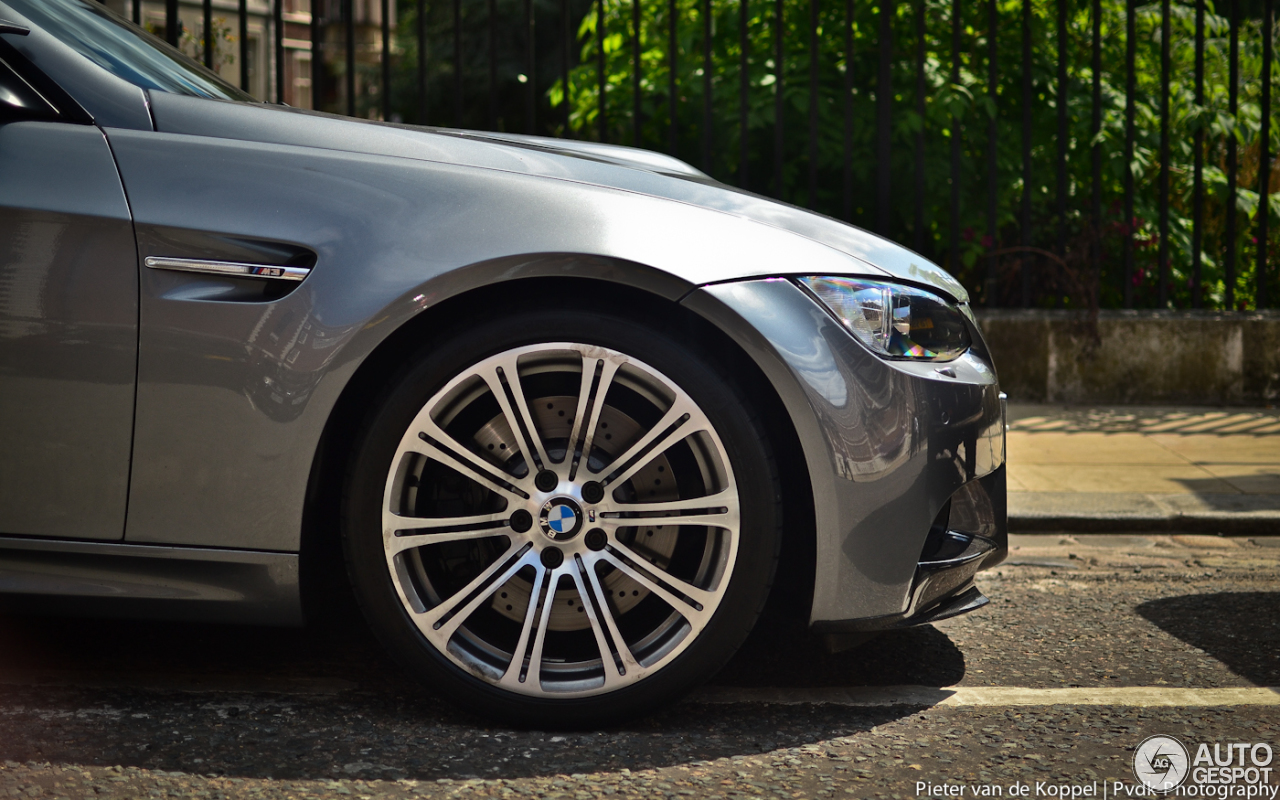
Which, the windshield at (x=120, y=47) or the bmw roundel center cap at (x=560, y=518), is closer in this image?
the bmw roundel center cap at (x=560, y=518)

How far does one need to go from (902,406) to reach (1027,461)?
3319mm

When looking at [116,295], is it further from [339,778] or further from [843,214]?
[843,214]

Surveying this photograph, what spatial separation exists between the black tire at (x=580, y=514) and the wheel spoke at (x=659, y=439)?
0.09 feet

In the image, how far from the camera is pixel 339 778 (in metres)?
2.12

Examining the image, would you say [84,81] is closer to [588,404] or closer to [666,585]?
[588,404]

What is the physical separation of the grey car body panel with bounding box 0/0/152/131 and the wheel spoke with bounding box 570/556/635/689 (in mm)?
1218

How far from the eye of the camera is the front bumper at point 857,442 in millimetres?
2281

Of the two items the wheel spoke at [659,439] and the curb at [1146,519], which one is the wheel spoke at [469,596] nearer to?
the wheel spoke at [659,439]

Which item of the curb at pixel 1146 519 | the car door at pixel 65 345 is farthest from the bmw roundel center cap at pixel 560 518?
the curb at pixel 1146 519

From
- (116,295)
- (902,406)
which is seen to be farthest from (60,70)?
(902,406)

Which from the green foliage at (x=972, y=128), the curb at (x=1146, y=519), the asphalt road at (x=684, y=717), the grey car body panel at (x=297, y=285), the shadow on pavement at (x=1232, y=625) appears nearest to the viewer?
the asphalt road at (x=684, y=717)

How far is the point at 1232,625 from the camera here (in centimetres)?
317

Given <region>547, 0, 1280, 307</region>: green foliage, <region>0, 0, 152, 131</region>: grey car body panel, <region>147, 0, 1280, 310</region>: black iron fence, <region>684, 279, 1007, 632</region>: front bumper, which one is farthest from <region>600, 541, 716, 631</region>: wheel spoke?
<region>547, 0, 1280, 307</region>: green foliage

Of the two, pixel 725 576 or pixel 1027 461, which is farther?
pixel 1027 461
